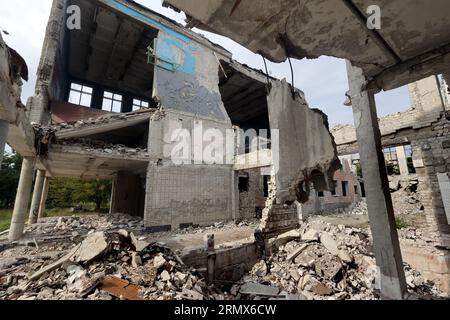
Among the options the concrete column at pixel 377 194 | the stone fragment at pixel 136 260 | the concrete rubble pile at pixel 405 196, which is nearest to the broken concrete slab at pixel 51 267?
the stone fragment at pixel 136 260

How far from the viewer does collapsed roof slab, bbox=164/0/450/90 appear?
5.14 feet

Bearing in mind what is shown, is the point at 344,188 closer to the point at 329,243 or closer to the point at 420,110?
the point at 420,110

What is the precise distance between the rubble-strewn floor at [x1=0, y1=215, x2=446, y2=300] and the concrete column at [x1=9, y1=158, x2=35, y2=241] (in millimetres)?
458

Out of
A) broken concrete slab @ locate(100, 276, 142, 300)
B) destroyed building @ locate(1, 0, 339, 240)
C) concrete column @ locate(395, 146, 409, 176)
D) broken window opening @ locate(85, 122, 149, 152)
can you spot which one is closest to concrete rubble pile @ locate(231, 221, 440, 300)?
destroyed building @ locate(1, 0, 339, 240)

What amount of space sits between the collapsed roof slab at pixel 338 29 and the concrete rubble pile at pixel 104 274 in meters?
4.53

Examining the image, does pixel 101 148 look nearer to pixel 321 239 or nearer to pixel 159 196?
pixel 159 196

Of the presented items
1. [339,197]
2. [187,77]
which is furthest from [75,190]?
[339,197]

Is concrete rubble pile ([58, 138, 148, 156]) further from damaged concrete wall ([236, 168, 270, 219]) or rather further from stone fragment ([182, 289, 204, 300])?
stone fragment ([182, 289, 204, 300])

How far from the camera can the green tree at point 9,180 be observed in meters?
22.1

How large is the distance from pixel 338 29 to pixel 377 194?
2290 mm

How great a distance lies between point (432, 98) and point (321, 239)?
616cm

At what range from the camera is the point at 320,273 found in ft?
21.0

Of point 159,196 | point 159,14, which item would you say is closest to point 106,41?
point 159,14

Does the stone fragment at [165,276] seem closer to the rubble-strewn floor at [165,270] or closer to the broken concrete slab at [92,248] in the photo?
the rubble-strewn floor at [165,270]
